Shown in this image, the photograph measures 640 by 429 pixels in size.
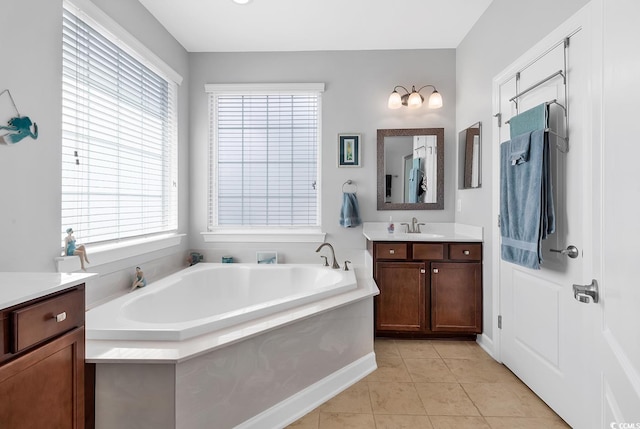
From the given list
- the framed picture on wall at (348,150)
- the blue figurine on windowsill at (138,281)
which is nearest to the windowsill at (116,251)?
the blue figurine on windowsill at (138,281)

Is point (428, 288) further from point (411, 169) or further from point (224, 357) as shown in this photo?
point (224, 357)

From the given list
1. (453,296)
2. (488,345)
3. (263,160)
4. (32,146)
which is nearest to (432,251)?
(453,296)

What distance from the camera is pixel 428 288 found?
2.73m

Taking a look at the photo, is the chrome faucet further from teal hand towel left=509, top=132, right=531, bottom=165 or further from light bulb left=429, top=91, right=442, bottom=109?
teal hand towel left=509, top=132, right=531, bottom=165

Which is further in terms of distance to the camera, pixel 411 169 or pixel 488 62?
pixel 411 169

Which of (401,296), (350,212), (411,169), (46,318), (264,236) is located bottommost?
(401,296)

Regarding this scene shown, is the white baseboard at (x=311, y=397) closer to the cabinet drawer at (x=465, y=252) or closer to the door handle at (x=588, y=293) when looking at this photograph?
the cabinet drawer at (x=465, y=252)

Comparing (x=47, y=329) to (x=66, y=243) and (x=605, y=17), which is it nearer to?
(x=66, y=243)

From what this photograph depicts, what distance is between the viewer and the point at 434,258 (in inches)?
107

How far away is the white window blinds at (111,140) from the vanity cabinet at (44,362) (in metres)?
0.87

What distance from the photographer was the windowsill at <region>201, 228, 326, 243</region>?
3236 millimetres

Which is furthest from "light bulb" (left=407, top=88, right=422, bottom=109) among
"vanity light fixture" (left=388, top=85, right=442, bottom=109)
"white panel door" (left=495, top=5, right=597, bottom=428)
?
"white panel door" (left=495, top=5, right=597, bottom=428)

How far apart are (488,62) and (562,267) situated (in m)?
1.68

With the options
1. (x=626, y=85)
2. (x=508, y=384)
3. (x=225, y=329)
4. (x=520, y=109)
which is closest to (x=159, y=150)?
(x=225, y=329)
